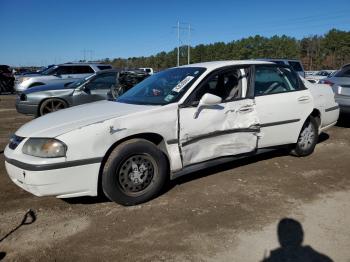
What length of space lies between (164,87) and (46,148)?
5.73ft

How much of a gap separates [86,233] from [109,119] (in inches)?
45.1

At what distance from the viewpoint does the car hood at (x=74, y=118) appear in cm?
376

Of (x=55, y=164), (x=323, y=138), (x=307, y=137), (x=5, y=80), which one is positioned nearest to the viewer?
(x=55, y=164)

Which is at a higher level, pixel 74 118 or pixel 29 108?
pixel 74 118

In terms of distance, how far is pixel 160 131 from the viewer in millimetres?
4098

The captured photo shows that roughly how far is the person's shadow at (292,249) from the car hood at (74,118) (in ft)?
6.30

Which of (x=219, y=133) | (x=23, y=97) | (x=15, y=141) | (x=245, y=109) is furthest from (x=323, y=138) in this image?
(x=23, y=97)

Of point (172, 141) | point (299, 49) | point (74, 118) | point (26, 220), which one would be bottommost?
point (26, 220)

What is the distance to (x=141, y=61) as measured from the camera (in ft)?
394

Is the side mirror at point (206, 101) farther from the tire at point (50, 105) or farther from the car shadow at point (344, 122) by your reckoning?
the tire at point (50, 105)

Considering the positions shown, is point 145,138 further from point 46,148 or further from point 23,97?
point 23,97

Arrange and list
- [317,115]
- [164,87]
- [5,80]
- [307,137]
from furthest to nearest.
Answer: [5,80] < [317,115] < [307,137] < [164,87]

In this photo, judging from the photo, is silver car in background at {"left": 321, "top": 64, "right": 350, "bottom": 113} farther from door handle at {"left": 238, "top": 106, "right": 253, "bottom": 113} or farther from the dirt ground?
door handle at {"left": 238, "top": 106, "right": 253, "bottom": 113}

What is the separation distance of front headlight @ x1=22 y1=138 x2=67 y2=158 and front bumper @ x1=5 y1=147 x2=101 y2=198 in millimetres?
107
